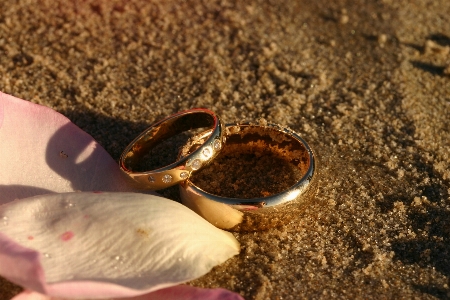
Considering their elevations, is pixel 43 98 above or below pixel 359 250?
above

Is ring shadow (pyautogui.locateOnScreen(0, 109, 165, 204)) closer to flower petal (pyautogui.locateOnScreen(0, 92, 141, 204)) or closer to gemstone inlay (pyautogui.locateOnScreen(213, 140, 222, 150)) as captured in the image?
flower petal (pyautogui.locateOnScreen(0, 92, 141, 204))

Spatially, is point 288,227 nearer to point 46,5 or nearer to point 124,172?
point 124,172

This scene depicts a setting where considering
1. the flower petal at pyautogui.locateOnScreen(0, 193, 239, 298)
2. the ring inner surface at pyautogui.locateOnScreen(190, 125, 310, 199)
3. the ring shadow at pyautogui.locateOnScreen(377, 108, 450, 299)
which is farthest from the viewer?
the ring inner surface at pyautogui.locateOnScreen(190, 125, 310, 199)

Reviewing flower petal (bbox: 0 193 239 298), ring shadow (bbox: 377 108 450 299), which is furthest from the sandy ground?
flower petal (bbox: 0 193 239 298)

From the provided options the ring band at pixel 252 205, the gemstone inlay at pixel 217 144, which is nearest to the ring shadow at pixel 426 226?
the ring band at pixel 252 205

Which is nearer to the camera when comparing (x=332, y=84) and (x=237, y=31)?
(x=332, y=84)

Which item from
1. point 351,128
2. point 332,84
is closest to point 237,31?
point 332,84
